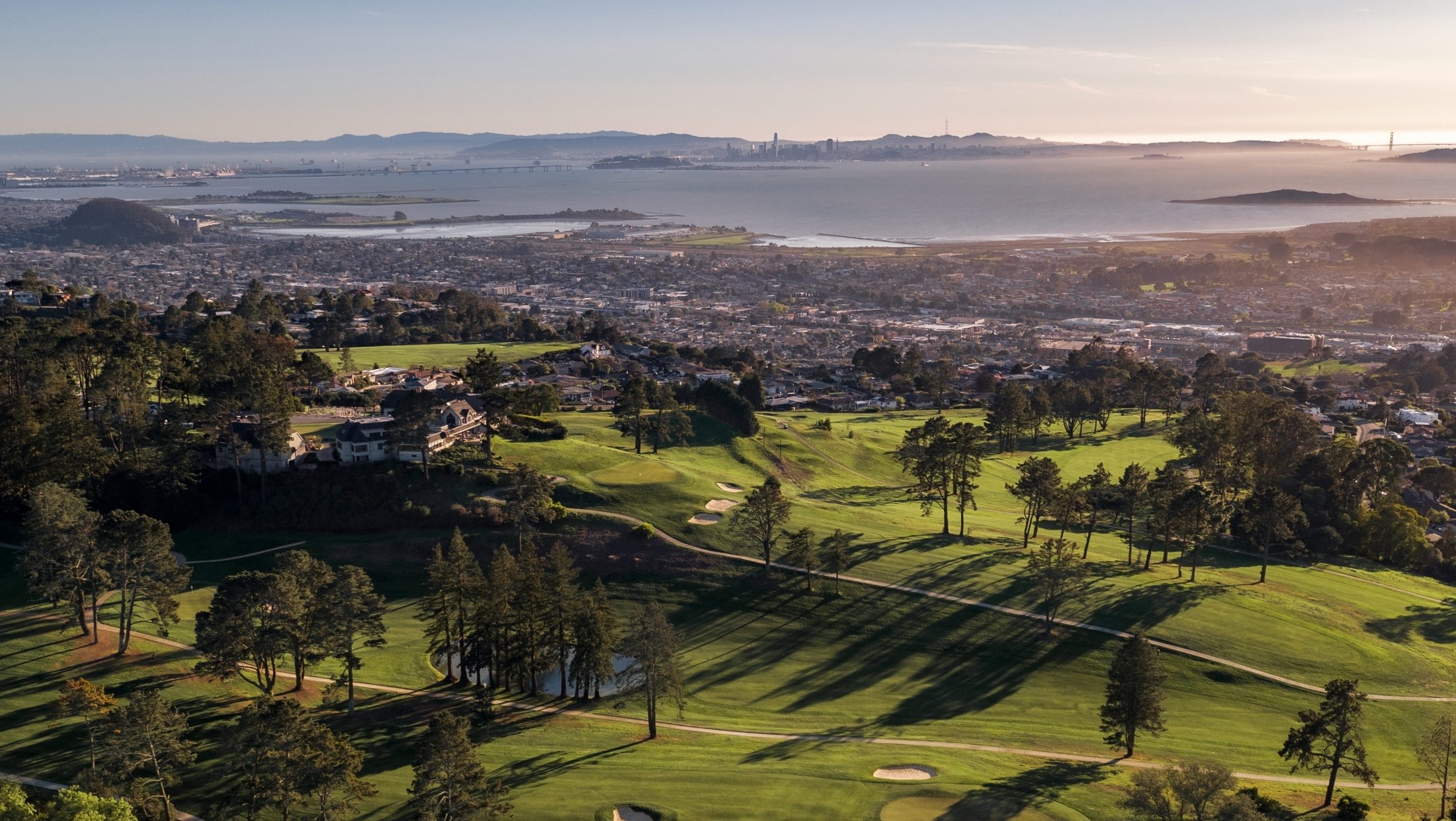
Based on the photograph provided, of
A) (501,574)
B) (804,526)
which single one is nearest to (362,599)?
(501,574)

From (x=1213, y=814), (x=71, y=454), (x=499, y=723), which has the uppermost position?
(x=71, y=454)

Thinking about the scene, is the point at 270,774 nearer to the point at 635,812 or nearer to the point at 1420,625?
the point at 635,812

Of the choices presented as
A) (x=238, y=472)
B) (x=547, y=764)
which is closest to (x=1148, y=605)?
(x=547, y=764)

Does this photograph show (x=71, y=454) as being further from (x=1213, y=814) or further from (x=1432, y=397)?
(x=1432, y=397)

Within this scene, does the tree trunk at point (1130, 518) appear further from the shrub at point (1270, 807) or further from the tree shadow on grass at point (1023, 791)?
the shrub at point (1270, 807)

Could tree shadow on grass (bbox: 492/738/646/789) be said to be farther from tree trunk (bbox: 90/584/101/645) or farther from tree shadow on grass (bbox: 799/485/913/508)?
tree shadow on grass (bbox: 799/485/913/508)

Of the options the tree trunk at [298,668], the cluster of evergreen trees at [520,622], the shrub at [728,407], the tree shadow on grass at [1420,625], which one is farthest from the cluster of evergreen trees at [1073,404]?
the tree trunk at [298,668]
